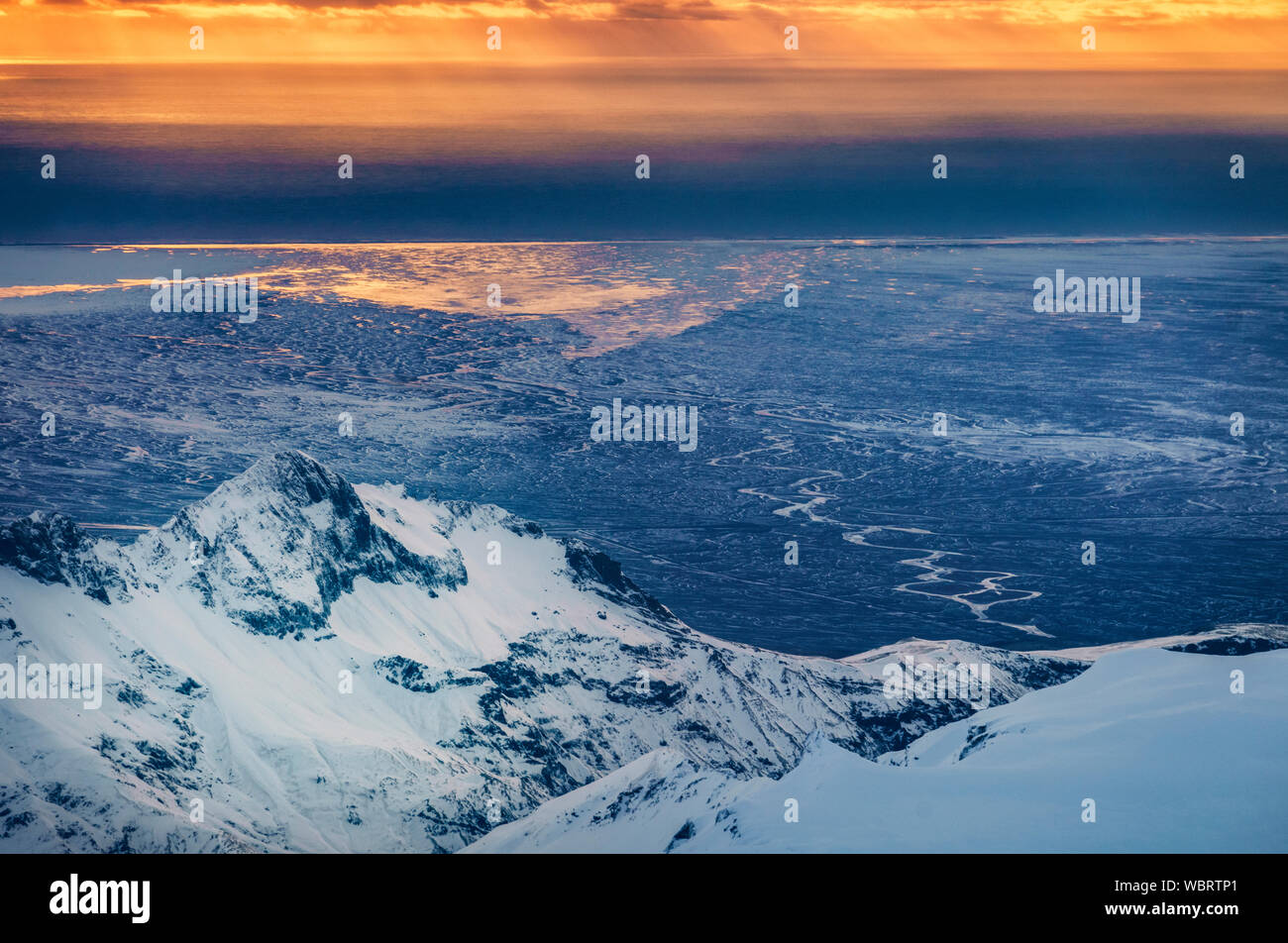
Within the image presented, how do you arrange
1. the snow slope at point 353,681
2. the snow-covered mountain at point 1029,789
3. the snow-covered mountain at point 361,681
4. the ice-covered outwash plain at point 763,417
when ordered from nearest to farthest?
1. the snow-covered mountain at point 1029,789
2. the snow-covered mountain at point 361,681
3. the snow slope at point 353,681
4. the ice-covered outwash plain at point 763,417

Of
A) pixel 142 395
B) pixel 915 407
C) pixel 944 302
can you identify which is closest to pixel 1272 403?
pixel 915 407

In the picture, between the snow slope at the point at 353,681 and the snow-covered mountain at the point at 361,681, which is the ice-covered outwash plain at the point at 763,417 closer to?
the snow-covered mountain at the point at 361,681

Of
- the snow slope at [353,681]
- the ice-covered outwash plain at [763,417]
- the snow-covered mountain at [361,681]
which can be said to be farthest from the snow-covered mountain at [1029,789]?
the ice-covered outwash plain at [763,417]

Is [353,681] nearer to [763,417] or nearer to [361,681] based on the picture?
[361,681]

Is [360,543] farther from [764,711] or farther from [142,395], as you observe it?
[142,395]

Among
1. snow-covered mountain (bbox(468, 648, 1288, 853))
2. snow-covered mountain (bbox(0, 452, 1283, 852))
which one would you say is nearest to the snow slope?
snow-covered mountain (bbox(0, 452, 1283, 852))
